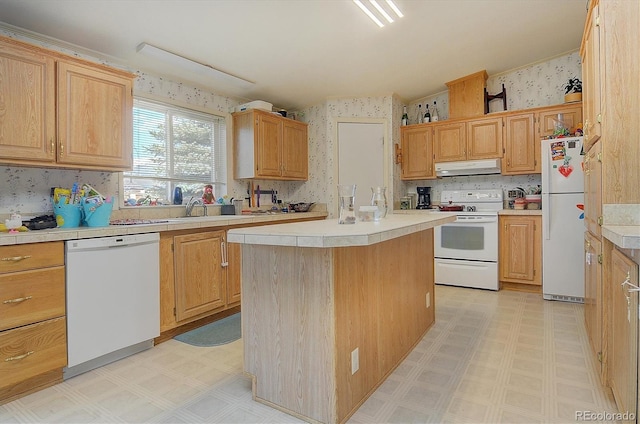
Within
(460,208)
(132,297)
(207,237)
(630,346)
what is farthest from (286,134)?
(630,346)

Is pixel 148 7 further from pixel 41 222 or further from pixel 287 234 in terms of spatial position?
pixel 287 234

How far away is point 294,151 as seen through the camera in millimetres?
4734

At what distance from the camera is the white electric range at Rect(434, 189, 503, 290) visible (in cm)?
404

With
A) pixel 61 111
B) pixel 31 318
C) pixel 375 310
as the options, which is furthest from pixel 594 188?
pixel 61 111

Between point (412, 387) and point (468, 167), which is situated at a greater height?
point (468, 167)

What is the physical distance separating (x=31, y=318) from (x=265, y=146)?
2875mm

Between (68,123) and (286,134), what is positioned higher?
(286,134)

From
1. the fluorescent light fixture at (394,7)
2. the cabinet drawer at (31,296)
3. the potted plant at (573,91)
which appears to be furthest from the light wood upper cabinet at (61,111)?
the potted plant at (573,91)

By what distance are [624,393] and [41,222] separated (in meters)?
3.34

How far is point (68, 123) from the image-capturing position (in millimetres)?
2393

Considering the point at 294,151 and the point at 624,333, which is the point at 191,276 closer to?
the point at 294,151

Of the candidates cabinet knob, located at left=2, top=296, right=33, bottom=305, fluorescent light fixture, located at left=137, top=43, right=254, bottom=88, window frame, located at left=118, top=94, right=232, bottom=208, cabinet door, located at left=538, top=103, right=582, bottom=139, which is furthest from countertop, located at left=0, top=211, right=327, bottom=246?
cabinet door, located at left=538, top=103, right=582, bottom=139

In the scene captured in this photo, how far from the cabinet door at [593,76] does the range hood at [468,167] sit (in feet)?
6.33

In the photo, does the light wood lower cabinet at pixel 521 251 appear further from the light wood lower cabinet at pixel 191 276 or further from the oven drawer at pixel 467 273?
the light wood lower cabinet at pixel 191 276
